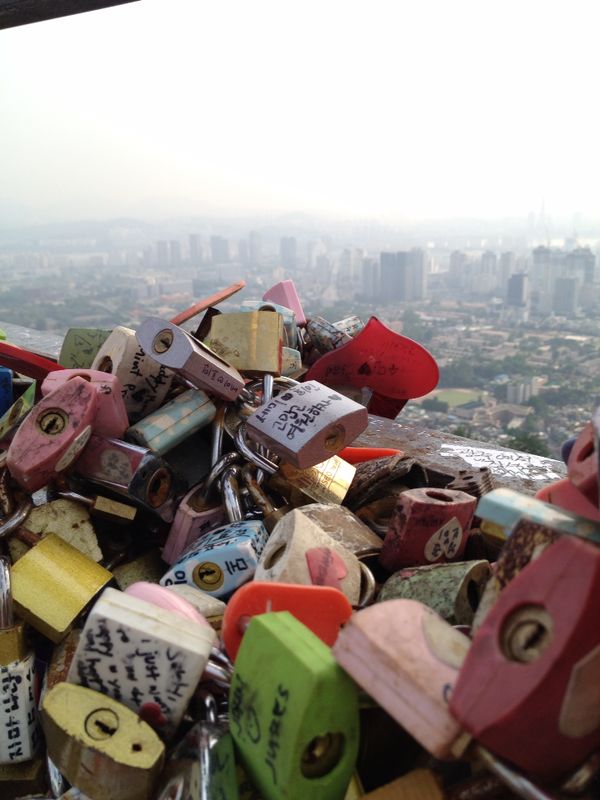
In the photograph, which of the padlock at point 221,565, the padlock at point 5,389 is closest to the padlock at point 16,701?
the padlock at point 221,565

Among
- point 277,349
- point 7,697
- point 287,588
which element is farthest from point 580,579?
point 277,349

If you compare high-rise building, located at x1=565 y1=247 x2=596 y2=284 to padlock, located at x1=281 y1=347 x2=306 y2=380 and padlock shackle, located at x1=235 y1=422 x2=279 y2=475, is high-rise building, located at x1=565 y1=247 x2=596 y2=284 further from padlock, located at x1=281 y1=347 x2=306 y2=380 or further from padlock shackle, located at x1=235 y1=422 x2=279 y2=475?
padlock shackle, located at x1=235 y1=422 x2=279 y2=475

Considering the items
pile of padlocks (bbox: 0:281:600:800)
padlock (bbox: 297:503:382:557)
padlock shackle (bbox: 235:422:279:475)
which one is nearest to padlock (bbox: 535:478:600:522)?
pile of padlocks (bbox: 0:281:600:800)

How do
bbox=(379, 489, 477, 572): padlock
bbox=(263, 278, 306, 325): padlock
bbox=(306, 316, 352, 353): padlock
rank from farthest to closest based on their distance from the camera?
bbox=(263, 278, 306, 325): padlock → bbox=(306, 316, 352, 353): padlock → bbox=(379, 489, 477, 572): padlock

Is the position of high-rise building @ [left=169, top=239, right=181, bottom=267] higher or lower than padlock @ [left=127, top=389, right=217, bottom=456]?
lower

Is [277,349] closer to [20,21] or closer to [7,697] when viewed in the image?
[7,697]

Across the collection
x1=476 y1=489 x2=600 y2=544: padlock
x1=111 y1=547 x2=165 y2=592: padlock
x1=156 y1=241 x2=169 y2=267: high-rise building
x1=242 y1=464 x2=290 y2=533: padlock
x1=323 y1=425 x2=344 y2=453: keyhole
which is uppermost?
x1=476 y1=489 x2=600 y2=544: padlock

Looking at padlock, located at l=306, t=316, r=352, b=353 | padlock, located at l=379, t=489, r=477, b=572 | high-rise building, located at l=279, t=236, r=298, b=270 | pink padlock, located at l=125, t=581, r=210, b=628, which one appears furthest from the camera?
high-rise building, located at l=279, t=236, r=298, b=270
